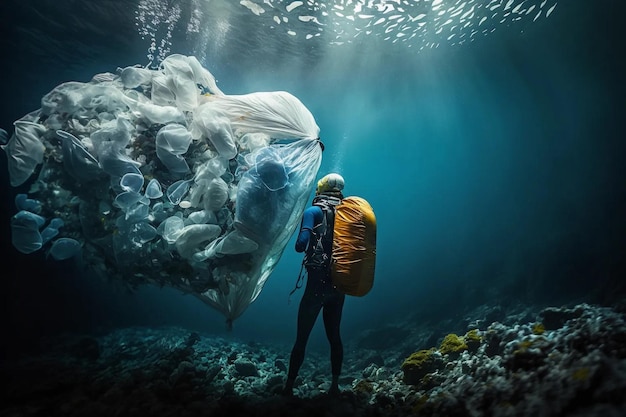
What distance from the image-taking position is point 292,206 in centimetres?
337

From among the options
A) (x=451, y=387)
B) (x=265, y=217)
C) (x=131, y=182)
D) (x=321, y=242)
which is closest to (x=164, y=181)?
(x=131, y=182)

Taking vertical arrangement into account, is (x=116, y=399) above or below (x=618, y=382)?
below

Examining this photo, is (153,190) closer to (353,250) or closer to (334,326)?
(353,250)

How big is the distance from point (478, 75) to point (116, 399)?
69.2ft

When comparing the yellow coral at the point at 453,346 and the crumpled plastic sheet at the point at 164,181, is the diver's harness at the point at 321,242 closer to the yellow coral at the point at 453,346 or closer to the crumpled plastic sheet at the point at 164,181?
the crumpled plastic sheet at the point at 164,181

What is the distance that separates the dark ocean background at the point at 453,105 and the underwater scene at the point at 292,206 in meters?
0.15

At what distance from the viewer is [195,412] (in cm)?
261

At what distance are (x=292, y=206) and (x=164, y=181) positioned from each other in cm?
148

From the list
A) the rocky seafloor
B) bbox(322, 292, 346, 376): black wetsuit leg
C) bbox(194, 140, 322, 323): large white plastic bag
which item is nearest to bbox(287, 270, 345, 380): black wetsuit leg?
bbox(322, 292, 346, 376): black wetsuit leg

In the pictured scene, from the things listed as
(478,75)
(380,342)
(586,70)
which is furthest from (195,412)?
(586,70)

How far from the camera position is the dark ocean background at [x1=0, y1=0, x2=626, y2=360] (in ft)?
38.5

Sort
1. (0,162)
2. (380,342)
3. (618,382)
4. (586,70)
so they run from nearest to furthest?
(618,382) → (380,342) → (586,70) → (0,162)

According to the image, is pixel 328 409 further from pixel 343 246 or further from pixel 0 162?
pixel 0 162

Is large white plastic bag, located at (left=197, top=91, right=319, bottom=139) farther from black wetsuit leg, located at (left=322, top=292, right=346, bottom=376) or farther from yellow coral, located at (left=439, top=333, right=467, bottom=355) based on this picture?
yellow coral, located at (left=439, top=333, right=467, bottom=355)
